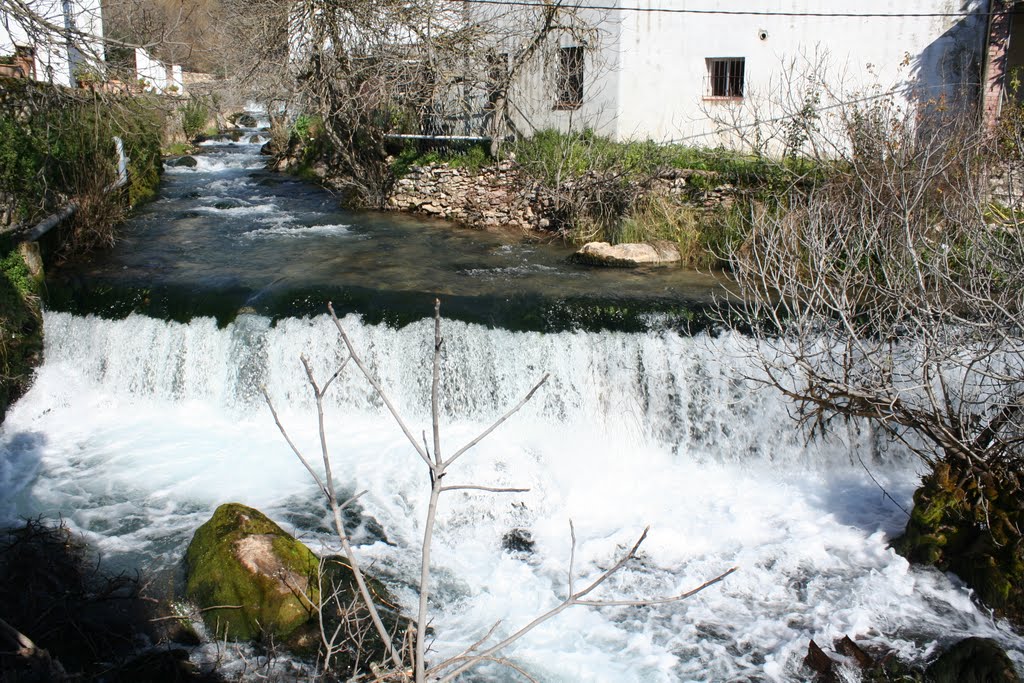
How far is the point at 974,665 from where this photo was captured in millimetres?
4691

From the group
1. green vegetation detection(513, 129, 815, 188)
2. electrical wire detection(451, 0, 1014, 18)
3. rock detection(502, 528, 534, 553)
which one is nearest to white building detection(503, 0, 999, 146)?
electrical wire detection(451, 0, 1014, 18)

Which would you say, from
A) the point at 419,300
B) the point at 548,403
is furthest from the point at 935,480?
the point at 419,300

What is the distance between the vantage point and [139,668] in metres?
4.50

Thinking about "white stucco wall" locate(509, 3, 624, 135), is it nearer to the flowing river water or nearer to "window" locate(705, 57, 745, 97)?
"window" locate(705, 57, 745, 97)

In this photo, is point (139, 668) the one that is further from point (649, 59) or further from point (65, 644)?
point (649, 59)

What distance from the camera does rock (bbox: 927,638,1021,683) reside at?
4590 millimetres

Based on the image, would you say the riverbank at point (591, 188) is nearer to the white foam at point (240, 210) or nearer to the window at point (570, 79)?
the window at point (570, 79)

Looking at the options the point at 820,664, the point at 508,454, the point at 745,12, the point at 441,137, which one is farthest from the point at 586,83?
the point at 820,664

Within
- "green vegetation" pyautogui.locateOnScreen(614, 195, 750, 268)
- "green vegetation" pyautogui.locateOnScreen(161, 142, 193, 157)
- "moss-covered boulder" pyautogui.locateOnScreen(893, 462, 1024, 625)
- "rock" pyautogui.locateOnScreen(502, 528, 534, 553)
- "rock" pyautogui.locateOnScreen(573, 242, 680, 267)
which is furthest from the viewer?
"green vegetation" pyautogui.locateOnScreen(161, 142, 193, 157)

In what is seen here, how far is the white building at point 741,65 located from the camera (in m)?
12.8

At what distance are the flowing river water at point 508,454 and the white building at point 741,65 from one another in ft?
15.9

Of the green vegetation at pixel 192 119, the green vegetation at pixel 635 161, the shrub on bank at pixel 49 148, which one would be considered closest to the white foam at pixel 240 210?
the shrub on bank at pixel 49 148

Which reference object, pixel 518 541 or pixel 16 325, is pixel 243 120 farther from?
pixel 518 541

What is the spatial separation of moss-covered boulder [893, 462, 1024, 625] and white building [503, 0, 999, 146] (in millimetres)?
7749
